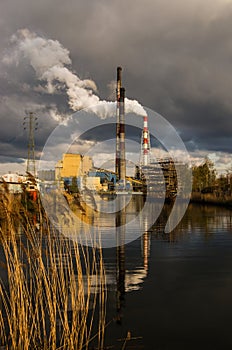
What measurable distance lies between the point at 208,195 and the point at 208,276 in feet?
126

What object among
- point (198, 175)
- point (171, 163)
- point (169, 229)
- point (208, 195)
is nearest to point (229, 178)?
point (208, 195)

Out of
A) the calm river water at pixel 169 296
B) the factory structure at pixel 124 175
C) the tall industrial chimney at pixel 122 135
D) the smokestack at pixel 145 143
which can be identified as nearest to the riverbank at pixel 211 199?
the factory structure at pixel 124 175

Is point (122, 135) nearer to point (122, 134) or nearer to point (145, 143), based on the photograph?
point (122, 134)

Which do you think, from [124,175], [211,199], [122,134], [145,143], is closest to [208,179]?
[211,199]

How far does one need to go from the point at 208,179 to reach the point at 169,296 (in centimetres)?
5107

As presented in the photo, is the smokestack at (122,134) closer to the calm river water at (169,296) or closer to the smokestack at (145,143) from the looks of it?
the smokestack at (145,143)

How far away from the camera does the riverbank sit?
40378 mm

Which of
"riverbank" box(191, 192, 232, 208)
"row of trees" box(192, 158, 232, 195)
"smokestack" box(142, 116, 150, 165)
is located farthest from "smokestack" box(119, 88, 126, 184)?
"smokestack" box(142, 116, 150, 165)

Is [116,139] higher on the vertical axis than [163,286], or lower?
higher

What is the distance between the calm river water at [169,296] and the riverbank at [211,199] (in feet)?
87.6

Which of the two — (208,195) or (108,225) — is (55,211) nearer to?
(108,225)

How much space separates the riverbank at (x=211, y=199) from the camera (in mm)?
40378

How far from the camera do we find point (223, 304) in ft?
25.7

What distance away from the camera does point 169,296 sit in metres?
8.41
